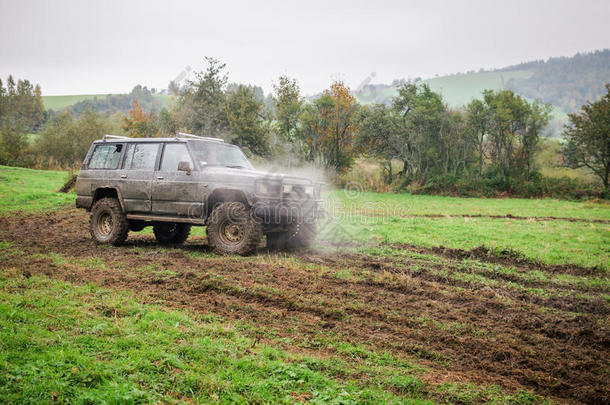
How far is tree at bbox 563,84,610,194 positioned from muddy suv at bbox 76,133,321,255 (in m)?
25.9

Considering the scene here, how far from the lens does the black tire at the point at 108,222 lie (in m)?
9.89

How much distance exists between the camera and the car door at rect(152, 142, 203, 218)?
9.15m

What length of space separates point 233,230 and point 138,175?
2.81 meters

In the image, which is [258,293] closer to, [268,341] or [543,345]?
[268,341]

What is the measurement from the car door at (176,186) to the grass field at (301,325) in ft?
3.30

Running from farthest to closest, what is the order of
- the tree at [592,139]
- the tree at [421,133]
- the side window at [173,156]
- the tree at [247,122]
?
1. the tree at [421,133]
2. the tree at [247,122]
3. the tree at [592,139]
4. the side window at [173,156]

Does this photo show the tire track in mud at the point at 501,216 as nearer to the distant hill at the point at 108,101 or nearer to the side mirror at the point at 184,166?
the side mirror at the point at 184,166

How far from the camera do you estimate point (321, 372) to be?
3938 millimetres

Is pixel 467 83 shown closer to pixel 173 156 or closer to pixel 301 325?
pixel 173 156

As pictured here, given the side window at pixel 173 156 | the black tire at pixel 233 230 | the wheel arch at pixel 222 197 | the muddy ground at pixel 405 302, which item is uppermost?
the side window at pixel 173 156

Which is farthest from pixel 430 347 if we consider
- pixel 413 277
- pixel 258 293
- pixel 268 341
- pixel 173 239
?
pixel 173 239

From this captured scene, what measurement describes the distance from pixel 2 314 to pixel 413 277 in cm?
623

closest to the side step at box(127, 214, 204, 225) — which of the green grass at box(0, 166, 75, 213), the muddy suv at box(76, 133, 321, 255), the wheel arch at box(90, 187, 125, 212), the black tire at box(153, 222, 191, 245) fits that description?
the muddy suv at box(76, 133, 321, 255)

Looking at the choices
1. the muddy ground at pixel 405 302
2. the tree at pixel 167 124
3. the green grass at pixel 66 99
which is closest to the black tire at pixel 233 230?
the muddy ground at pixel 405 302
